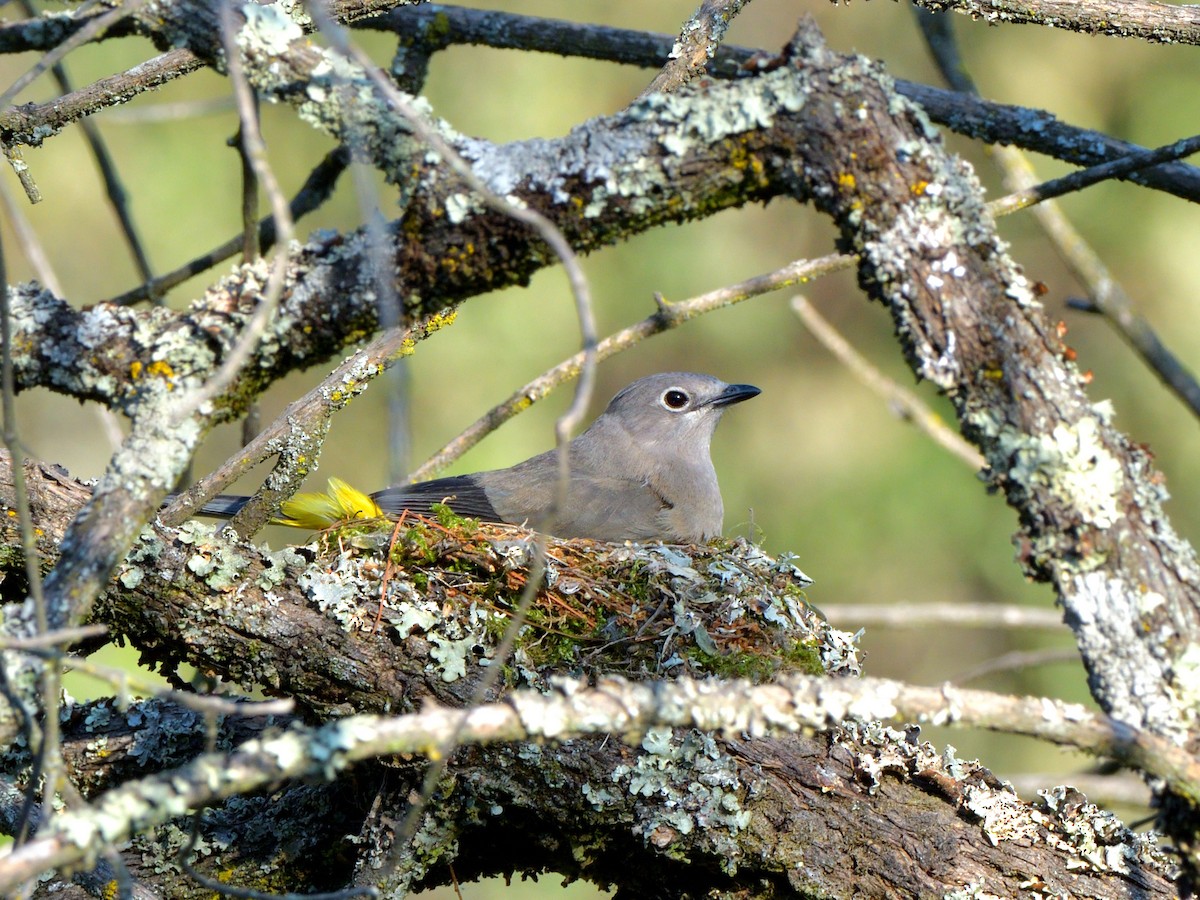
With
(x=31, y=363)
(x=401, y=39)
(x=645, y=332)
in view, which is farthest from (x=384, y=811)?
(x=401, y=39)

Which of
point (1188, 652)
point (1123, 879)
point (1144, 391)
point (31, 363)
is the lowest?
point (1144, 391)

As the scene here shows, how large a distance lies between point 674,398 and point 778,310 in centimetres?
306

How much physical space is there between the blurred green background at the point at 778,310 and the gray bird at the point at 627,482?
4.72ft

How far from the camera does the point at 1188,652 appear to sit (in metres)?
2.04

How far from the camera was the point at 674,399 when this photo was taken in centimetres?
686

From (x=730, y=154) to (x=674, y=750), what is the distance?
1.79 m

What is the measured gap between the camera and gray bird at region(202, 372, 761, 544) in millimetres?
5926

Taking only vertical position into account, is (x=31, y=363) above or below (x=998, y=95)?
above

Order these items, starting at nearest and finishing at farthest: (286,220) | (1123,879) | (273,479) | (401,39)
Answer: (286,220) → (1123,879) → (273,479) → (401,39)

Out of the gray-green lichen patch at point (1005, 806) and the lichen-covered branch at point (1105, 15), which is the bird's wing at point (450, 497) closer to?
the gray-green lichen patch at point (1005, 806)

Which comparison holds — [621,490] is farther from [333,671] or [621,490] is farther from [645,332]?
[333,671]

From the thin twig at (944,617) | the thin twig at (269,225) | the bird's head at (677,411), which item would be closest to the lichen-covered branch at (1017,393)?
the thin twig at (269,225)

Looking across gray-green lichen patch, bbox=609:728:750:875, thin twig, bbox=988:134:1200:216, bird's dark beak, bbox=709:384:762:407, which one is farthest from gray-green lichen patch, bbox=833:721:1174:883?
bird's dark beak, bbox=709:384:762:407

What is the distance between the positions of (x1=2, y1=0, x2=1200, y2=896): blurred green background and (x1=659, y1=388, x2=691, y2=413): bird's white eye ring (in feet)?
5.25
